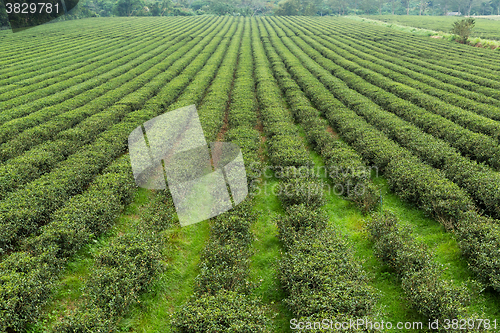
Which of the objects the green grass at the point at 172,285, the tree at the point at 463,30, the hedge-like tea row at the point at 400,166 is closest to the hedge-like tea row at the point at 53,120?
the green grass at the point at 172,285

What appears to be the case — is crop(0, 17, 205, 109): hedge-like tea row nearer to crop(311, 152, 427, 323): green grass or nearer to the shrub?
the shrub

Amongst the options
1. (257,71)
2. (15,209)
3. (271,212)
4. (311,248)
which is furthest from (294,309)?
(257,71)

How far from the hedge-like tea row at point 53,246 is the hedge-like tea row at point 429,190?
460 inches

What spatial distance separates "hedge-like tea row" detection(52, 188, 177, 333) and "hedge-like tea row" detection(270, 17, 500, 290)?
30.9 feet

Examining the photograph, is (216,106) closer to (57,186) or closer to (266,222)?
(266,222)

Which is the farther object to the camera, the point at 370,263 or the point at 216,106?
the point at 216,106

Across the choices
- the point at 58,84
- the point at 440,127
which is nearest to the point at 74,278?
the point at 440,127

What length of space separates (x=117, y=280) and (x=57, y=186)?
569cm

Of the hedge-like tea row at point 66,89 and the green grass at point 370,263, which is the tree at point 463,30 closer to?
the green grass at point 370,263

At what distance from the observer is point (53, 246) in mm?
8031

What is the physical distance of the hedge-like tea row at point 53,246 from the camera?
20.9ft

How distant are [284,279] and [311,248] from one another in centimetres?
123

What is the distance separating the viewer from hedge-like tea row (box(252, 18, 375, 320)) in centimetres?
636

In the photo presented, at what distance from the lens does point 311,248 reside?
25.9 ft
